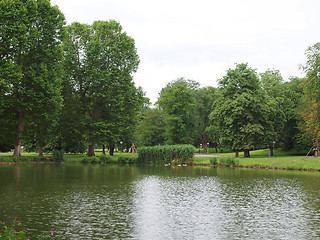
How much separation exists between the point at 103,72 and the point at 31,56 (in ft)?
42.7

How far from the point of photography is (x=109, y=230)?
13.3 m

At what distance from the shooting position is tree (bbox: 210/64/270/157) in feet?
180

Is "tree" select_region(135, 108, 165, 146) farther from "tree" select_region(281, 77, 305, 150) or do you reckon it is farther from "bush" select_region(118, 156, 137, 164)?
"tree" select_region(281, 77, 305, 150)

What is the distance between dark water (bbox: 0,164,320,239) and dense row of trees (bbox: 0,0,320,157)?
22.9 metres

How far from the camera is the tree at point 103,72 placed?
191 ft

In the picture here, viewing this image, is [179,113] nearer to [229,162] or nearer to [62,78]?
[229,162]

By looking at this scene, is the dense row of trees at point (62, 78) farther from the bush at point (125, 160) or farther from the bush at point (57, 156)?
the bush at point (57, 156)

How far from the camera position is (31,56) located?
49156 millimetres

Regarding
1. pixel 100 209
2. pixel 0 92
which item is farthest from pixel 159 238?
pixel 0 92

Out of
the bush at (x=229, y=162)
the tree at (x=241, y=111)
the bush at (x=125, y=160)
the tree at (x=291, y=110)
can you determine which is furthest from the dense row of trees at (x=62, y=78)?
the tree at (x=291, y=110)

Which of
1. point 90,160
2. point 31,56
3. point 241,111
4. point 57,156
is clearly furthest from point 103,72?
point 241,111

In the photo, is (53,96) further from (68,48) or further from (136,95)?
(136,95)

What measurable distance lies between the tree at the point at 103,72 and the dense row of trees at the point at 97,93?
0.58ft

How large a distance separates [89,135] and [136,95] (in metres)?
11.7
